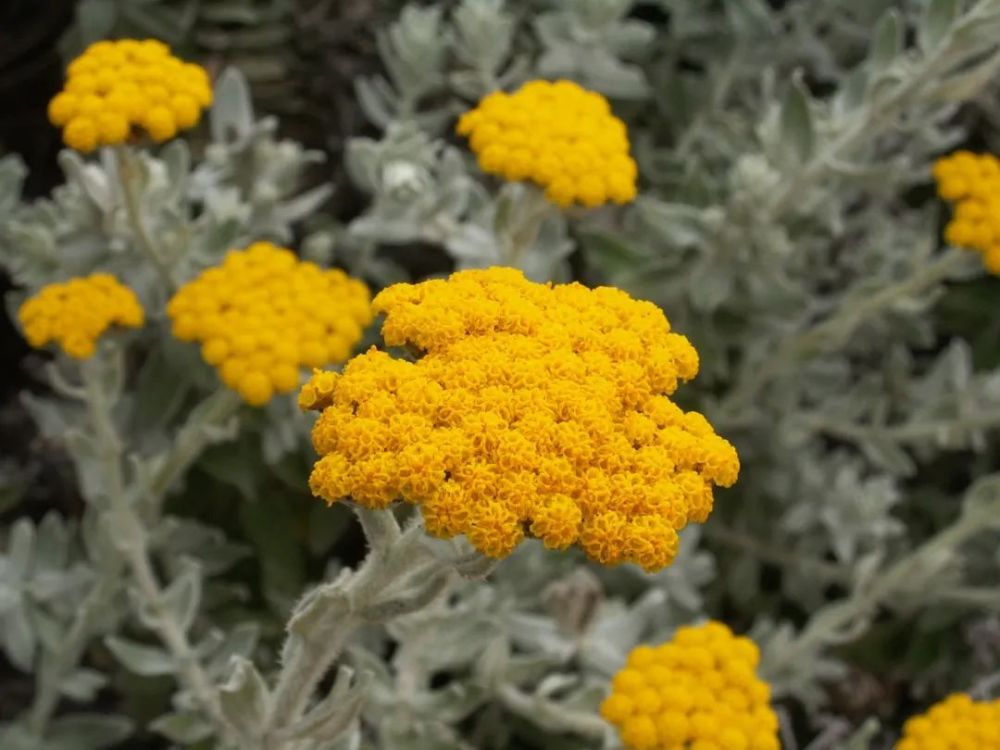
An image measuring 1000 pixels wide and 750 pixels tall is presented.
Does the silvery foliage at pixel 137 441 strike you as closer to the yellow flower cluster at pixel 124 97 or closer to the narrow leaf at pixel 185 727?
the narrow leaf at pixel 185 727

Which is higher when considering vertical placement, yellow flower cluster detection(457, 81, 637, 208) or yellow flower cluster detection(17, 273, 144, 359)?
yellow flower cluster detection(457, 81, 637, 208)

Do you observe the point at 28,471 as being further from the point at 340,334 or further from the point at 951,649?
the point at 951,649

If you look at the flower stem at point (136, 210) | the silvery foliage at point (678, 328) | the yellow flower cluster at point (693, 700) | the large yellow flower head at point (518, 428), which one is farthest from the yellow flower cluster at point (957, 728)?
the flower stem at point (136, 210)

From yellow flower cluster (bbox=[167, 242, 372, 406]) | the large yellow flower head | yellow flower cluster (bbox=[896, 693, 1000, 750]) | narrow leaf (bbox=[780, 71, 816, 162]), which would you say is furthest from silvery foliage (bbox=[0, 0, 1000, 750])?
the large yellow flower head

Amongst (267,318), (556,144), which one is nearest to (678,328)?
(556,144)

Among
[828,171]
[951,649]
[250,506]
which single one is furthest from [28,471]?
[951,649]

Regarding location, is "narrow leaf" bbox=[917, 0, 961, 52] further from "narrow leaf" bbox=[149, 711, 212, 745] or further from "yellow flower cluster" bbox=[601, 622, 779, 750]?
"narrow leaf" bbox=[149, 711, 212, 745]

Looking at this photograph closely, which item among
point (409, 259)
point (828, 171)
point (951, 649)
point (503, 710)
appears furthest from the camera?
point (409, 259)
